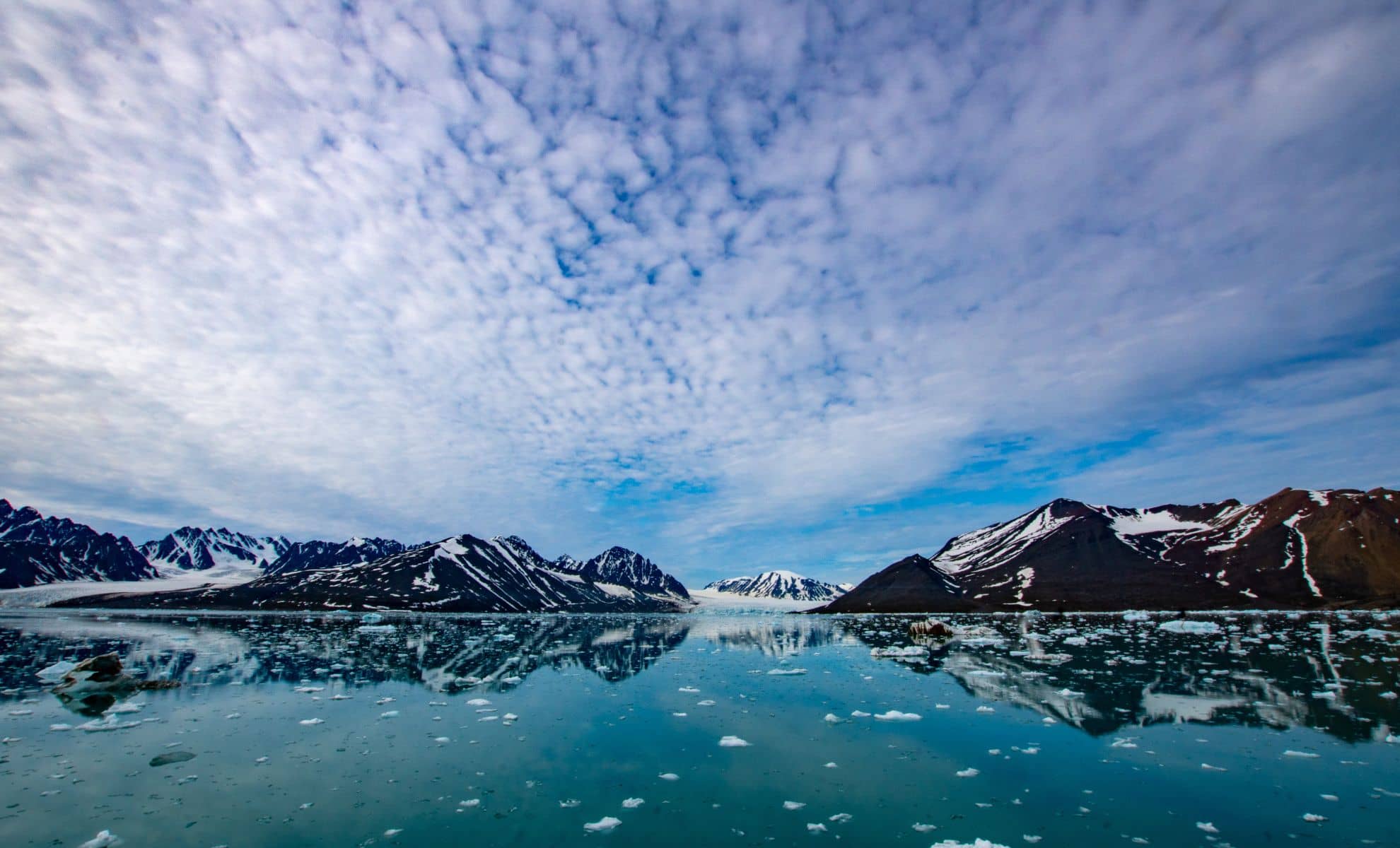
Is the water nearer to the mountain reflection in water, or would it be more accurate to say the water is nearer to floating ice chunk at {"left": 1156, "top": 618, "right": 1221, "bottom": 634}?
the mountain reflection in water

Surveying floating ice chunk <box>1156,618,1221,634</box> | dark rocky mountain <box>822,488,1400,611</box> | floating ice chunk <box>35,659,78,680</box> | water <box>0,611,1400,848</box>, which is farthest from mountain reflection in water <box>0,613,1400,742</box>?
dark rocky mountain <box>822,488,1400,611</box>

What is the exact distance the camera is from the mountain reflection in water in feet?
70.5

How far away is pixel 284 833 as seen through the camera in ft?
34.9

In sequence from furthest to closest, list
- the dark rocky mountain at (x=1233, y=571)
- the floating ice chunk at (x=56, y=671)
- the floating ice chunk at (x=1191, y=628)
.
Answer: the dark rocky mountain at (x=1233, y=571), the floating ice chunk at (x=1191, y=628), the floating ice chunk at (x=56, y=671)

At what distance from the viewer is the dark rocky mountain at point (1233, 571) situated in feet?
475

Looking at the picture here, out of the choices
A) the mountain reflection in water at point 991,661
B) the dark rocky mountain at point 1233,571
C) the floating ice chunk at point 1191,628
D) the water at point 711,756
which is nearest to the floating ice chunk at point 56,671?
Result: the mountain reflection in water at point 991,661

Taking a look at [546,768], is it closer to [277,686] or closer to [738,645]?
[277,686]

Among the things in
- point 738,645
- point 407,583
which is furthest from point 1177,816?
point 407,583

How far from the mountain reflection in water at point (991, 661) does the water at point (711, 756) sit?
13.4 inches

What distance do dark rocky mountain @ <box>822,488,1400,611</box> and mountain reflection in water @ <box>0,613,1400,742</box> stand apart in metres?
98.2

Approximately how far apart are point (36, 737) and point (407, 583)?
651 ft

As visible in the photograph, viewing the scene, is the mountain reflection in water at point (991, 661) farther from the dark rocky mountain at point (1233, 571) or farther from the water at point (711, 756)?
the dark rocky mountain at point (1233, 571)

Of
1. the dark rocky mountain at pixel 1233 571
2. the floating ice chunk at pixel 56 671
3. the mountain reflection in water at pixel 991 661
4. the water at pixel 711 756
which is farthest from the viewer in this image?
the dark rocky mountain at pixel 1233 571

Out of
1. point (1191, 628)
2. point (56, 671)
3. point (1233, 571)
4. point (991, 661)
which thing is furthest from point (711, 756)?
point (1233, 571)
